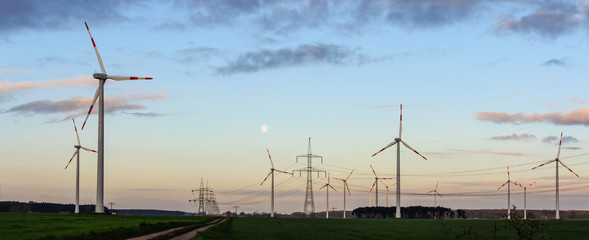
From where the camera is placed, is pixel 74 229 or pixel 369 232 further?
pixel 369 232

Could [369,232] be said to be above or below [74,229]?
below

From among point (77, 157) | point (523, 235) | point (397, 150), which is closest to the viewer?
point (523, 235)

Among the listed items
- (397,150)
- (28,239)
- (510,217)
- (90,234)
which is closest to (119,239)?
(90,234)

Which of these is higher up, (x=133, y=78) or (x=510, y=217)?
(x=133, y=78)

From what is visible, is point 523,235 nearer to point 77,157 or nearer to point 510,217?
point 510,217

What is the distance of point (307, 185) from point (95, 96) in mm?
73733

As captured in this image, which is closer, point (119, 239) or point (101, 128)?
point (119, 239)

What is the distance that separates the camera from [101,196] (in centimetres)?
13875

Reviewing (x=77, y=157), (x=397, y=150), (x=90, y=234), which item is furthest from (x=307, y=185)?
(x=90, y=234)

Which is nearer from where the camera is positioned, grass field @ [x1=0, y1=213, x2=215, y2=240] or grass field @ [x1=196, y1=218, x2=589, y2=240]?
grass field @ [x1=0, y1=213, x2=215, y2=240]

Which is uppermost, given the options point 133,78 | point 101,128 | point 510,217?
point 133,78

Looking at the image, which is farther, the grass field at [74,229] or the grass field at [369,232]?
the grass field at [369,232]

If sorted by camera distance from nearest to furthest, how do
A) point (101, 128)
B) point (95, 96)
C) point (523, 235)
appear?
1. point (523, 235)
2. point (101, 128)
3. point (95, 96)

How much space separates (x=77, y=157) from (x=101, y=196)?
5596 cm
